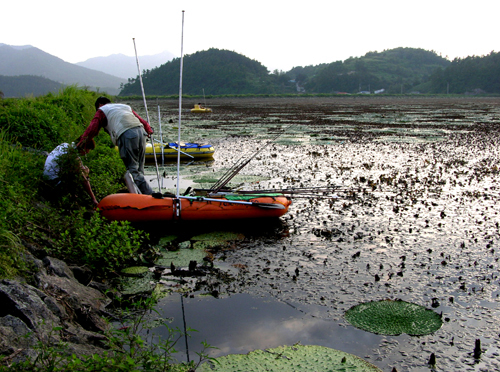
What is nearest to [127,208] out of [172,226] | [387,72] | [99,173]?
[172,226]

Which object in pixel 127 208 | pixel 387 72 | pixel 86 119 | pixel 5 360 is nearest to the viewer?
pixel 5 360

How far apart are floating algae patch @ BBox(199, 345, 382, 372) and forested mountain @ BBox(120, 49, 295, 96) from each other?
120m

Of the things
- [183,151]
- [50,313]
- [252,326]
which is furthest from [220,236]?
[183,151]

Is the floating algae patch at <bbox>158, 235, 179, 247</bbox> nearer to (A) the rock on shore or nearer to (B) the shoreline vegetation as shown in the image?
A: (B) the shoreline vegetation

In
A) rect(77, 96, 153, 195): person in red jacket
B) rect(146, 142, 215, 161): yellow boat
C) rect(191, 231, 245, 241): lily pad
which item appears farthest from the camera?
rect(146, 142, 215, 161): yellow boat

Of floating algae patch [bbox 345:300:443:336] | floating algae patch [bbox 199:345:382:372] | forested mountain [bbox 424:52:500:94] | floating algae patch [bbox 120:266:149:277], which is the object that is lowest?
floating algae patch [bbox 199:345:382:372]

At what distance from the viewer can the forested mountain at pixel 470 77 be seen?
102562 millimetres

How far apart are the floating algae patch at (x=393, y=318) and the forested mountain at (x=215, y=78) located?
120 m

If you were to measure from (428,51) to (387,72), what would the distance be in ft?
160

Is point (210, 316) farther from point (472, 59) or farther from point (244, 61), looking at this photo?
point (244, 61)

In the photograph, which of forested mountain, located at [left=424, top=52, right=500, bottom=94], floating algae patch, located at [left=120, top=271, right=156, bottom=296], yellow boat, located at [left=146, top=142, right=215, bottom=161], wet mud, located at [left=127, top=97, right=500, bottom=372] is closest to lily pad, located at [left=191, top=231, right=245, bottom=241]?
wet mud, located at [left=127, top=97, right=500, bottom=372]

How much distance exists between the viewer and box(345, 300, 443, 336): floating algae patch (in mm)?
4309

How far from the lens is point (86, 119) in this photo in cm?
1222

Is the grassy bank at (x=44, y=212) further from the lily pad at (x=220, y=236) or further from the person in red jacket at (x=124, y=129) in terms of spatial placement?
the lily pad at (x=220, y=236)
